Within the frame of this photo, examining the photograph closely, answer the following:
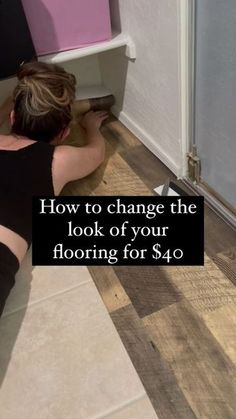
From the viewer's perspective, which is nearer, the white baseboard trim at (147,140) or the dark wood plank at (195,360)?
the dark wood plank at (195,360)

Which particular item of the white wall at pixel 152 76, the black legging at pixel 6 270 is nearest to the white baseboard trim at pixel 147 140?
the white wall at pixel 152 76

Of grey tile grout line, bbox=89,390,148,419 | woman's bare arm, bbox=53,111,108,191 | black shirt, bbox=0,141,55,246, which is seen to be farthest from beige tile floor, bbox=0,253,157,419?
woman's bare arm, bbox=53,111,108,191

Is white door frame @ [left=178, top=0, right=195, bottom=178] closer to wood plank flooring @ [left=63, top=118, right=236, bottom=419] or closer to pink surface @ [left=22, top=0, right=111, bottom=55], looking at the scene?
wood plank flooring @ [left=63, top=118, right=236, bottom=419]

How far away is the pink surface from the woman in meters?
0.12

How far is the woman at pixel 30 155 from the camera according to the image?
992 mm

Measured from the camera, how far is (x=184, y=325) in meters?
0.90

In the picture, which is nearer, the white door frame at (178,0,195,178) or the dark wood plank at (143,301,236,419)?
the dark wood plank at (143,301,236,419)

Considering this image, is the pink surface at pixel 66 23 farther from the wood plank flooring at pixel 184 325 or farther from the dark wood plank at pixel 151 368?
the dark wood plank at pixel 151 368

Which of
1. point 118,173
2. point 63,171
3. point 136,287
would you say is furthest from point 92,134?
point 136,287

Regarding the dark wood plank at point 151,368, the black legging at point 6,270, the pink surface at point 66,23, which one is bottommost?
the dark wood plank at point 151,368

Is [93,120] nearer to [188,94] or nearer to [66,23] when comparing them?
[66,23]

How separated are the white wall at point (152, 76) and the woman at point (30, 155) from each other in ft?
0.79

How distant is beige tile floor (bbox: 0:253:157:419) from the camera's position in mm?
799

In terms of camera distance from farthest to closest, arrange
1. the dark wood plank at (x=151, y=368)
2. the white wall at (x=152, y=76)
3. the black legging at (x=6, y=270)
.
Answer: the white wall at (x=152, y=76)
the black legging at (x=6, y=270)
the dark wood plank at (x=151, y=368)
